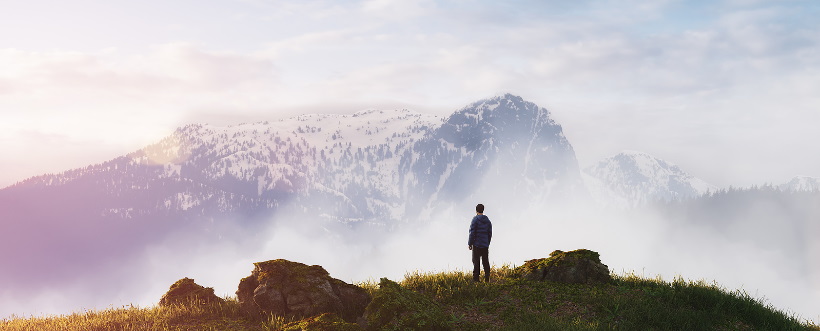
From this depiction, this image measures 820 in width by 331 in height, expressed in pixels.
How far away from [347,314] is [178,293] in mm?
5347

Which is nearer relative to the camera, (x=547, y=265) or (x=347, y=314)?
(x=347, y=314)

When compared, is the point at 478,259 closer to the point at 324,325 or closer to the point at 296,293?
the point at 296,293

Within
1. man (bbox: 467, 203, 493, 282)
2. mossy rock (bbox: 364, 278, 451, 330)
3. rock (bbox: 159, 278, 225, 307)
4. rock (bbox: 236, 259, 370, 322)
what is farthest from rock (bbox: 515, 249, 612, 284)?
rock (bbox: 159, 278, 225, 307)

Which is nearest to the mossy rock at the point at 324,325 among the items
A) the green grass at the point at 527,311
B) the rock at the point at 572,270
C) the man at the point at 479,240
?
the green grass at the point at 527,311

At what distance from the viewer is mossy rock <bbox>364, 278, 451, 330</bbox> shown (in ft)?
44.3

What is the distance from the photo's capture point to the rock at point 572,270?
60.0ft

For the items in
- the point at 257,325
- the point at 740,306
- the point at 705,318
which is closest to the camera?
the point at 257,325

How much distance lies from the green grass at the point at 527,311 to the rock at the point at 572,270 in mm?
478

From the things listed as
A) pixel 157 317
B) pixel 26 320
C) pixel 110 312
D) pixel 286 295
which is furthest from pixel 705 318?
pixel 26 320

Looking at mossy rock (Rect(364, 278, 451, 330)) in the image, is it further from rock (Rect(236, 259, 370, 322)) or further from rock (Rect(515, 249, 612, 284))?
rock (Rect(515, 249, 612, 284))

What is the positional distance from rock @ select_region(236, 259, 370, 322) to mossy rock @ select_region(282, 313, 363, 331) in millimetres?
1579

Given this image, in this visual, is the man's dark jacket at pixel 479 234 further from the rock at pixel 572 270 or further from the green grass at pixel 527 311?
the rock at pixel 572 270

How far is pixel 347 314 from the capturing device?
589 inches

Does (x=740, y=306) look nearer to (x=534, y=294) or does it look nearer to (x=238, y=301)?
(x=534, y=294)
